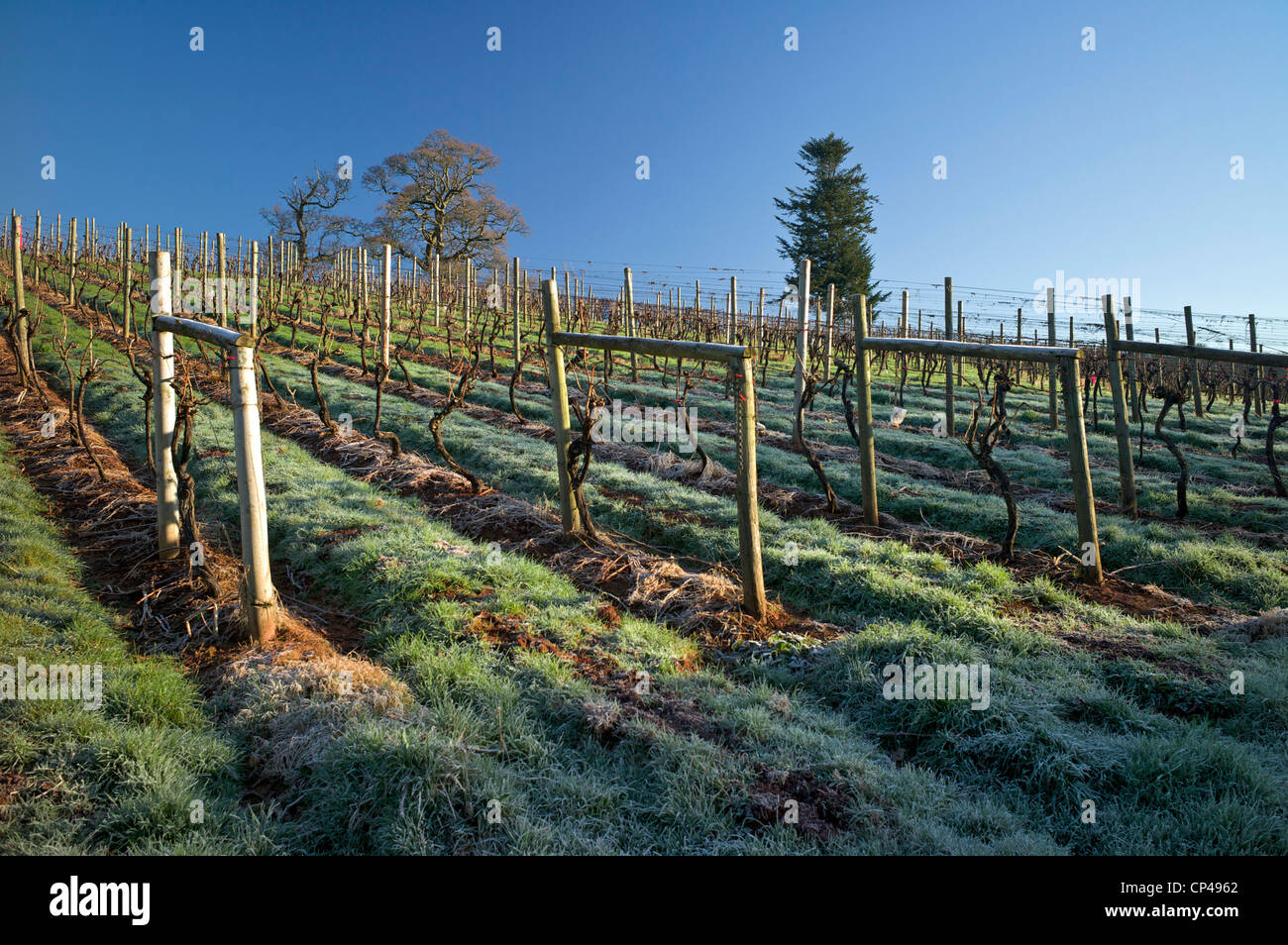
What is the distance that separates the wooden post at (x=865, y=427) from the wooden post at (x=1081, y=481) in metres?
1.69

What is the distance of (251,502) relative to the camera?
12.7 ft

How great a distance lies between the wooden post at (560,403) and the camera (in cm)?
577

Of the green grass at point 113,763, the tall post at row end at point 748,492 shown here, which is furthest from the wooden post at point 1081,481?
the green grass at point 113,763

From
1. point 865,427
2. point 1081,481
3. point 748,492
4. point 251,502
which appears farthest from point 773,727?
point 865,427

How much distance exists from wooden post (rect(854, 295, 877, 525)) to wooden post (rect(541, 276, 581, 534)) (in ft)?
9.45

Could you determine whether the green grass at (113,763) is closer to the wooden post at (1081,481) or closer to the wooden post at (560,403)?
the wooden post at (560,403)

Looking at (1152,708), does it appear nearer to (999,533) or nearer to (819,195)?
(999,533)

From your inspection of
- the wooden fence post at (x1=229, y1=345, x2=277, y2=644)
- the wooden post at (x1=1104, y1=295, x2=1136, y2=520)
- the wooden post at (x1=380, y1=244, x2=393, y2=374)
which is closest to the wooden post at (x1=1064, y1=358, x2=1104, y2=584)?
the wooden post at (x1=1104, y1=295, x2=1136, y2=520)

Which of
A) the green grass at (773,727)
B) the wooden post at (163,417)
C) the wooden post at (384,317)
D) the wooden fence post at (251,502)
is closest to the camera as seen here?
the green grass at (773,727)

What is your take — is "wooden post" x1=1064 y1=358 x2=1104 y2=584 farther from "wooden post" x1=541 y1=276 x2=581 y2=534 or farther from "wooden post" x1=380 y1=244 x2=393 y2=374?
"wooden post" x1=380 y1=244 x2=393 y2=374

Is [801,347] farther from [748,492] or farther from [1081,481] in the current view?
[748,492]

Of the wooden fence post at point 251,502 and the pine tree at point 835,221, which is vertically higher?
the pine tree at point 835,221

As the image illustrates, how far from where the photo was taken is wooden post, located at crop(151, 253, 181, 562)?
15.9 ft
